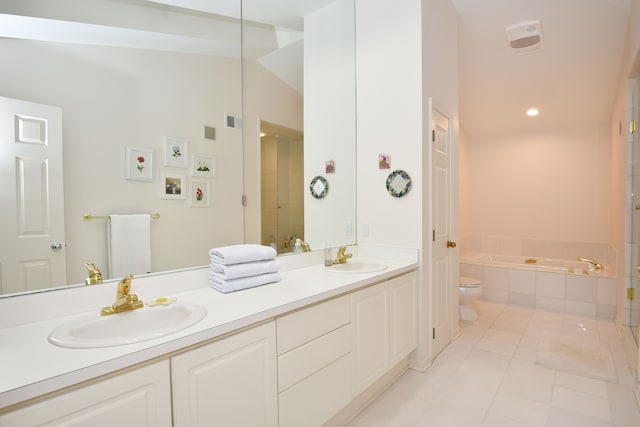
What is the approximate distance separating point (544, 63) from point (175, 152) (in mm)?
3397

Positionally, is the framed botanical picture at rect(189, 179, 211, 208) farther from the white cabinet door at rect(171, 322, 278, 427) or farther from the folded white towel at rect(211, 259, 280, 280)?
the white cabinet door at rect(171, 322, 278, 427)

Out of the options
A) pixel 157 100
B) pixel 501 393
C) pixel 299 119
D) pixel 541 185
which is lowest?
pixel 501 393

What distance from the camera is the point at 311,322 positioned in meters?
1.46

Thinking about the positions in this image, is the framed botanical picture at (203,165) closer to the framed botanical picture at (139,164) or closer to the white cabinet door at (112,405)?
the framed botanical picture at (139,164)

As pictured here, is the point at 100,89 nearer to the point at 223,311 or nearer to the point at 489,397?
the point at 223,311

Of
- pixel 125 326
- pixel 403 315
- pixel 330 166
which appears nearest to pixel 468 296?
pixel 403 315

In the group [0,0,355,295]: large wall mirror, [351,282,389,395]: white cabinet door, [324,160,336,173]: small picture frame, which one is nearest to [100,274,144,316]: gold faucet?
[0,0,355,295]: large wall mirror

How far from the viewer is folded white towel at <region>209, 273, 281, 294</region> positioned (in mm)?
1503

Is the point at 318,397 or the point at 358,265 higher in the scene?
the point at 358,265

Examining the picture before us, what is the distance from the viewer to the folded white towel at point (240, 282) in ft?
4.93

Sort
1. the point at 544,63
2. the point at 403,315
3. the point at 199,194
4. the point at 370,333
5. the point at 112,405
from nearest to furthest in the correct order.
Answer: the point at 112,405 → the point at 199,194 → the point at 370,333 → the point at 403,315 → the point at 544,63

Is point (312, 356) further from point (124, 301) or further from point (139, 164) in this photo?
point (139, 164)

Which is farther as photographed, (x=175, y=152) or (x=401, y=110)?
(x=401, y=110)

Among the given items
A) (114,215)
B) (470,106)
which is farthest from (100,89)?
(470,106)
